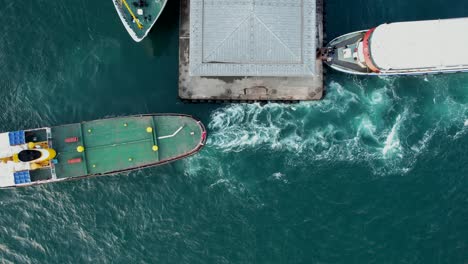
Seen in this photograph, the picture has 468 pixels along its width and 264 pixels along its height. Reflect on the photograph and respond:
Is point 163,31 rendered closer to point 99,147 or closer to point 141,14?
point 141,14

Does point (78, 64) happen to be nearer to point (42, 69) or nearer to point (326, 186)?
point (42, 69)

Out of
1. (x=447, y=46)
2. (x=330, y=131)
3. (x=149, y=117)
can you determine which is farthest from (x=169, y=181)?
(x=447, y=46)

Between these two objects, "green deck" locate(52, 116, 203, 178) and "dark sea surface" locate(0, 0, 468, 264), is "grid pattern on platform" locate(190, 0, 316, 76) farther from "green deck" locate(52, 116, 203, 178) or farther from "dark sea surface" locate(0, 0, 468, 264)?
"green deck" locate(52, 116, 203, 178)

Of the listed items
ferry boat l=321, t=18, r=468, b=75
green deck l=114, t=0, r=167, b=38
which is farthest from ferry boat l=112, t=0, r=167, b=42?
ferry boat l=321, t=18, r=468, b=75

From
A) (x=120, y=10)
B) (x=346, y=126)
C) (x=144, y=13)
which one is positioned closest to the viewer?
(x=120, y=10)

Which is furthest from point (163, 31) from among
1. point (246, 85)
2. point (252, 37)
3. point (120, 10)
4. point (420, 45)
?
point (420, 45)
